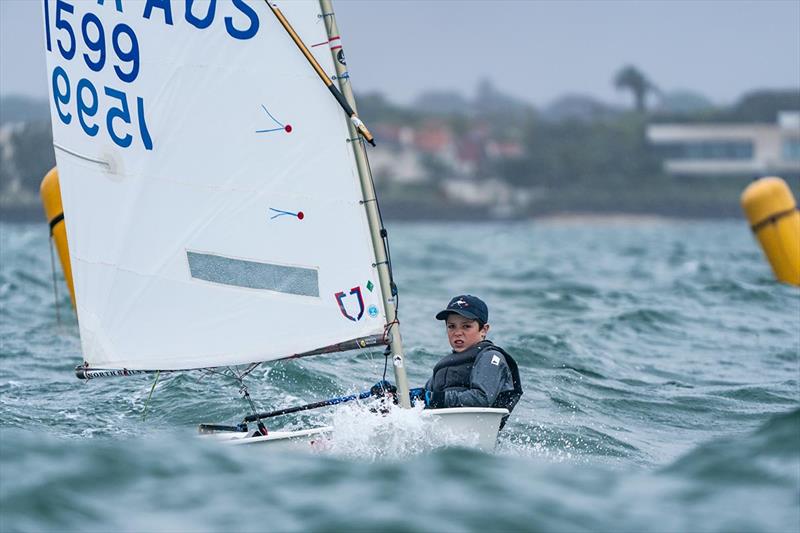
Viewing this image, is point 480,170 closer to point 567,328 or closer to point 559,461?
point 567,328

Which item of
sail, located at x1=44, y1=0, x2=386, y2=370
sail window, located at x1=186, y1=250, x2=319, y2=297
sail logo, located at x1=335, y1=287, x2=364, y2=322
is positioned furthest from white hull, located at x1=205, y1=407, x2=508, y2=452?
sail window, located at x1=186, y1=250, x2=319, y2=297

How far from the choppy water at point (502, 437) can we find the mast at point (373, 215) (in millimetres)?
511

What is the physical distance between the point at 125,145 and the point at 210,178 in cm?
57

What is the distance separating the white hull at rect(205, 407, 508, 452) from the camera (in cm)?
736

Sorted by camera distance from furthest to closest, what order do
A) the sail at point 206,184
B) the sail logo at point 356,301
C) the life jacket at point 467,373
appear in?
1. the life jacket at point 467,373
2. the sail logo at point 356,301
3. the sail at point 206,184

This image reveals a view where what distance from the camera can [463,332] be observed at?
8258 millimetres

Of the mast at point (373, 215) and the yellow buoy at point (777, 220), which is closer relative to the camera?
the mast at point (373, 215)

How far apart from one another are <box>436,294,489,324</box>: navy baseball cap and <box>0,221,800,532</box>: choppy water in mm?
899

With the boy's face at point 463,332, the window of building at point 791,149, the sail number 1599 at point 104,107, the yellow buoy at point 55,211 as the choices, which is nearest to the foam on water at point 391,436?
the boy's face at point 463,332

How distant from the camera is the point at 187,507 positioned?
229 inches

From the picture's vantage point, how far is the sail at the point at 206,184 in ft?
25.0

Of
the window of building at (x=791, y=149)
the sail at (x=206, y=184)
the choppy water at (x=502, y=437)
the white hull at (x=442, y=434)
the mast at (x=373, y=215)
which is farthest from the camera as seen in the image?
the window of building at (x=791, y=149)

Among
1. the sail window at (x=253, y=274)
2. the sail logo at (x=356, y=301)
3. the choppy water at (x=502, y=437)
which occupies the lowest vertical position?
the choppy water at (x=502, y=437)

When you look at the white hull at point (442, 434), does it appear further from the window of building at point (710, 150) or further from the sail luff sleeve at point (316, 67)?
the window of building at point (710, 150)
